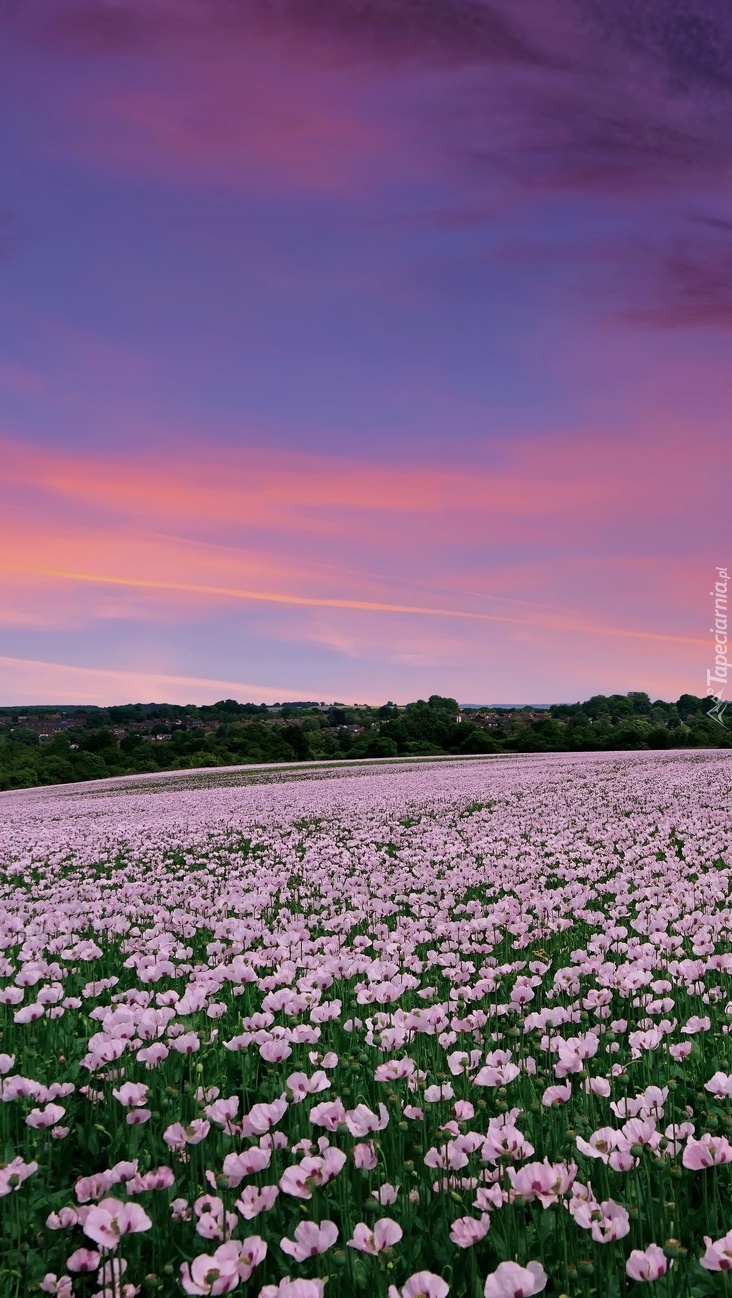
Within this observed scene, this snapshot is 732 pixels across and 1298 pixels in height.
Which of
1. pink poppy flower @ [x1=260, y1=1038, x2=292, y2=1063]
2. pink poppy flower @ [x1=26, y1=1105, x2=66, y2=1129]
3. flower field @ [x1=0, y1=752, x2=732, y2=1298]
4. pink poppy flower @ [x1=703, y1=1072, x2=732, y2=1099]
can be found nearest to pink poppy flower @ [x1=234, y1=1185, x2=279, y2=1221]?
flower field @ [x1=0, y1=752, x2=732, y2=1298]

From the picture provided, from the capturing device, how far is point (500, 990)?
275 inches

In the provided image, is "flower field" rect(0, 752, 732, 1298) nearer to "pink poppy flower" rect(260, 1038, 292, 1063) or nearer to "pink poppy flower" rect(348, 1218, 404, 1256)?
"pink poppy flower" rect(348, 1218, 404, 1256)

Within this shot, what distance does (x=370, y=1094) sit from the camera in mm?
4949

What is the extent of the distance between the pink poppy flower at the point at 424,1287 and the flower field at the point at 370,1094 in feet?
0.04

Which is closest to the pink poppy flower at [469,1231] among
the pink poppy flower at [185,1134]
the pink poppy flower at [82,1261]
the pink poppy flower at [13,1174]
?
the pink poppy flower at [185,1134]

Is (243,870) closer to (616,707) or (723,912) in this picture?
(723,912)

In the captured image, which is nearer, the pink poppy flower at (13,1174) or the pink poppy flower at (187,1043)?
the pink poppy flower at (13,1174)

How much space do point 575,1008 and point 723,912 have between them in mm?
3822

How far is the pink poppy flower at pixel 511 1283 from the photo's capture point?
2498mm

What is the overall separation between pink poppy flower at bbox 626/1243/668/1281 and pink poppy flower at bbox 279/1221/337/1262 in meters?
1.03

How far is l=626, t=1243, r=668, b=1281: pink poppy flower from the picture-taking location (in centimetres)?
268

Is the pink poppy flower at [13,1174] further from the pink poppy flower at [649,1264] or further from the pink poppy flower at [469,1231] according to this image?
the pink poppy flower at [649,1264]

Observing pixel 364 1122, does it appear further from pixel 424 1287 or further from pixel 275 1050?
pixel 424 1287

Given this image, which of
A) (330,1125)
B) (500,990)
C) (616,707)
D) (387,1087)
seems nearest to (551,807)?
(500,990)
